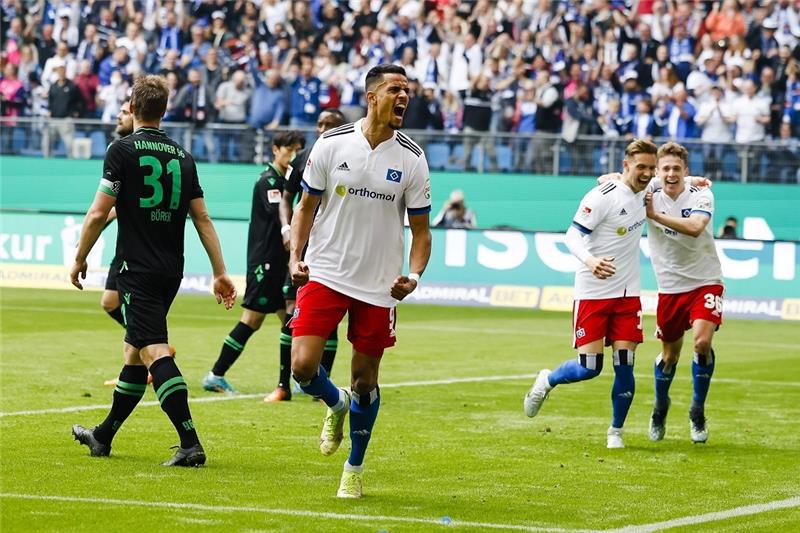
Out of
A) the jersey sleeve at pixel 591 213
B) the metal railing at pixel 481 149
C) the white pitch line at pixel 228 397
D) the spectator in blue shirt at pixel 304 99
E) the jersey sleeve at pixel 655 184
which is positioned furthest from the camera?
the spectator in blue shirt at pixel 304 99

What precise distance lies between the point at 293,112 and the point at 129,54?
4780 millimetres

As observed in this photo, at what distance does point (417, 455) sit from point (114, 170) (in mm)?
2766

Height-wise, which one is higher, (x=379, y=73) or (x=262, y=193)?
(x=379, y=73)

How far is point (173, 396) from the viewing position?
8.84 meters

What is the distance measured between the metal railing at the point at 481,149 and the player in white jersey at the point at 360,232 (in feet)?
60.0

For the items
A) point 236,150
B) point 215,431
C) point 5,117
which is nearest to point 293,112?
point 236,150

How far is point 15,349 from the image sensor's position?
16438 mm

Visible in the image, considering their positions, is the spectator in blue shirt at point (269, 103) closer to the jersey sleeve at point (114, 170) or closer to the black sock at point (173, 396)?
the jersey sleeve at point (114, 170)

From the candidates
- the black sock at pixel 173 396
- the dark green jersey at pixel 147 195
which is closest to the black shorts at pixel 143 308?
the dark green jersey at pixel 147 195

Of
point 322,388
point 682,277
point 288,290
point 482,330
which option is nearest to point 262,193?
point 288,290

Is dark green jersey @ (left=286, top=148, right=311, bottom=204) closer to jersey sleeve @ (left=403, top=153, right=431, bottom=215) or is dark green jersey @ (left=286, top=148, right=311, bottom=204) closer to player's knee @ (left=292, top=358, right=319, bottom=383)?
jersey sleeve @ (left=403, top=153, right=431, bottom=215)

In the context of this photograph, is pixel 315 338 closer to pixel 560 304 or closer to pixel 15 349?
pixel 15 349

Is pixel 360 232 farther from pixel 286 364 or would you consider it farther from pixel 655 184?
pixel 286 364

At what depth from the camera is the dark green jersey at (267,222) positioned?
13.3m
